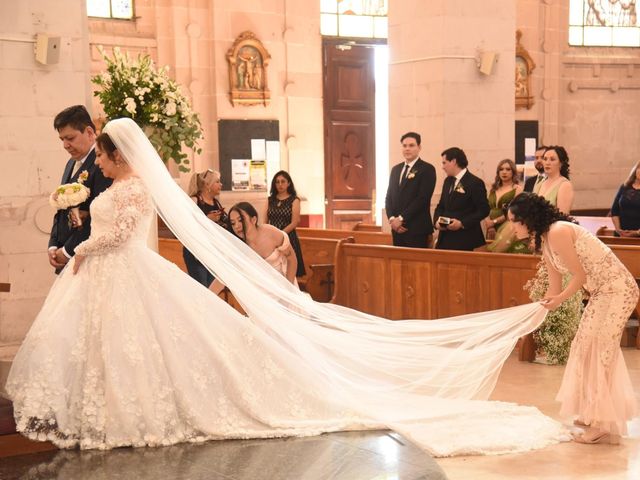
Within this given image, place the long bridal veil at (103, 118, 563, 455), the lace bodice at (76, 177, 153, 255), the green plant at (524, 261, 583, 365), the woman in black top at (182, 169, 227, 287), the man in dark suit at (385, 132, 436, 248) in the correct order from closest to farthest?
the lace bodice at (76, 177, 153, 255) → the long bridal veil at (103, 118, 563, 455) → the green plant at (524, 261, 583, 365) → the woman in black top at (182, 169, 227, 287) → the man in dark suit at (385, 132, 436, 248)

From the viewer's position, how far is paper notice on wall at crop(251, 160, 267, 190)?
1407 centimetres

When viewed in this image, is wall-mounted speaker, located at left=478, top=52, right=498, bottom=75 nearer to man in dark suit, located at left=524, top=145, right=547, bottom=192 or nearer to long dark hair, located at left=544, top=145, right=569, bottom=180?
man in dark suit, located at left=524, top=145, right=547, bottom=192

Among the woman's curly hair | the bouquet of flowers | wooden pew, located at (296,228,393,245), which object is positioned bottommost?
wooden pew, located at (296,228,393,245)

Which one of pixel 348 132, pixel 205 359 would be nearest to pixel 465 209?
pixel 205 359

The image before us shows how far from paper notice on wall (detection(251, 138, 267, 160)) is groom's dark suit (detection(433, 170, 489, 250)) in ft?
17.7

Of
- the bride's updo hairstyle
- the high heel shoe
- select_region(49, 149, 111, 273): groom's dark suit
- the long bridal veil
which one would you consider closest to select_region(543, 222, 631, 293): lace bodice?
the long bridal veil

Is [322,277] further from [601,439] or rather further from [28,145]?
[601,439]

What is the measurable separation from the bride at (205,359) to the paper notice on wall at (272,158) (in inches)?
325

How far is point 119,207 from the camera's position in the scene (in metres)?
5.41

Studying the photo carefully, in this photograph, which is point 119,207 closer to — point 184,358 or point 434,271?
point 184,358

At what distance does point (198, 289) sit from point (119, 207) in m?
0.65

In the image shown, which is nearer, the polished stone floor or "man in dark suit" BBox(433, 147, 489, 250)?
the polished stone floor

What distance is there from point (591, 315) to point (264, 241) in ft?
8.49

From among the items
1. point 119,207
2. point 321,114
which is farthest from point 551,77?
point 119,207
